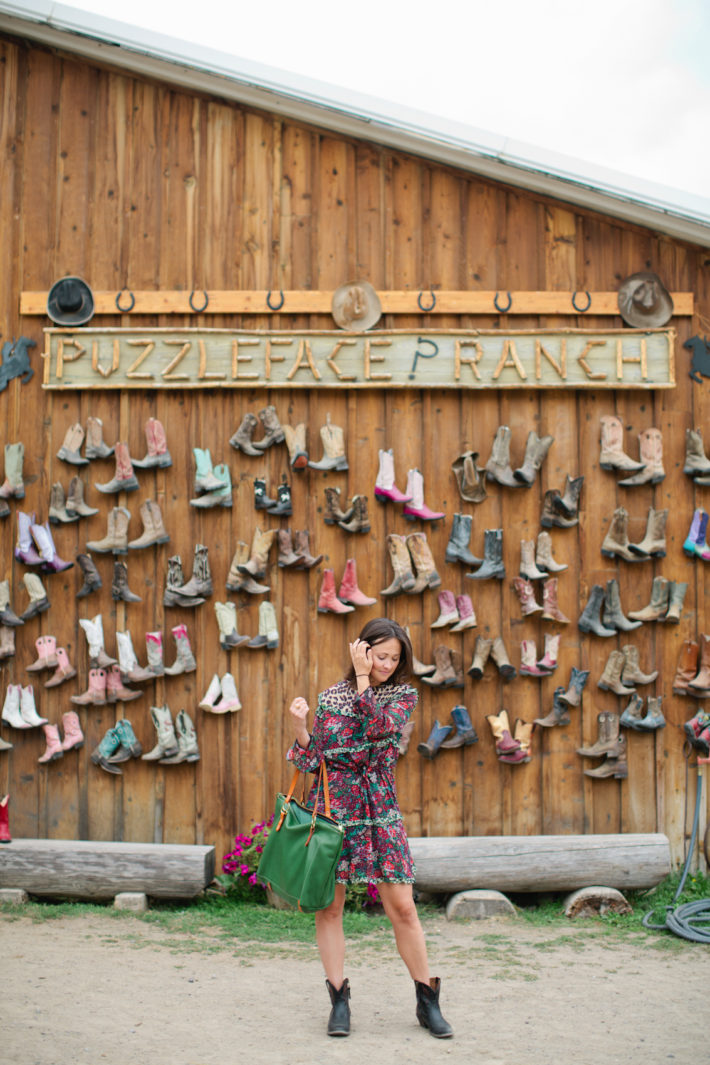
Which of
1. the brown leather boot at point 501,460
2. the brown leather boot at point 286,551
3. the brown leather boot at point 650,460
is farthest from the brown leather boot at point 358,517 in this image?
the brown leather boot at point 650,460

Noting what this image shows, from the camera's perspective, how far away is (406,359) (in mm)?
5461

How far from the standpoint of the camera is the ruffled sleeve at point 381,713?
10.3 feet

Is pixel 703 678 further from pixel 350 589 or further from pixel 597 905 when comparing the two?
pixel 350 589

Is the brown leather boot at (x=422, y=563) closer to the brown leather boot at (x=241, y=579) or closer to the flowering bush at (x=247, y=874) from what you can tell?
the brown leather boot at (x=241, y=579)

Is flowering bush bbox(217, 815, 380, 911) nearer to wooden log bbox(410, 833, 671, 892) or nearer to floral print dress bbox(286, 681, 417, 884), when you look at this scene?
wooden log bbox(410, 833, 671, 892)

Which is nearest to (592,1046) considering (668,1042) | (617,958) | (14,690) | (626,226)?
(668,1042)

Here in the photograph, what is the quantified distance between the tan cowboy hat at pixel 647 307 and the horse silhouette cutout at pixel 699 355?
20 cm

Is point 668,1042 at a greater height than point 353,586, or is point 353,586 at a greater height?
point 353,586

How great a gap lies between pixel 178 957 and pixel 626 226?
464 cm

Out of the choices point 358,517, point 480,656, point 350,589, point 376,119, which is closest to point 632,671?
point 480,656

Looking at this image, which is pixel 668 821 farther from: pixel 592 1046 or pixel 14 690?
pixel 14 690

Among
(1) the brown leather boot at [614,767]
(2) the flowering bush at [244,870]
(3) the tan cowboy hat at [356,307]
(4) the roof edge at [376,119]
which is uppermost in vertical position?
(4) the roof edge at [376,119]

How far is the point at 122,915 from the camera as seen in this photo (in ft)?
16.1

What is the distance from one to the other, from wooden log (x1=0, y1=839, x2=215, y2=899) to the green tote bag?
6.02 feet
